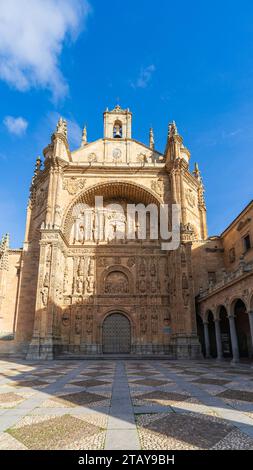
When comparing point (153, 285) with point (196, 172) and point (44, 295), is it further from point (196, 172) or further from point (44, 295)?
point (196, 172)

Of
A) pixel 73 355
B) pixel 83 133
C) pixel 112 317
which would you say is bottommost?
pixel 73 355

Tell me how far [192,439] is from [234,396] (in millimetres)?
3544

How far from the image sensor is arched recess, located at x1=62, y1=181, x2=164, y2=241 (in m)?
27.6

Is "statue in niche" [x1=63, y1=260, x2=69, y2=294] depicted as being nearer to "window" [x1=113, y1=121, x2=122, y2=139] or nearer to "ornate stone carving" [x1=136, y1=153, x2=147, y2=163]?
"ornate stone carving" [x1=136, y1=153, x2=147, y2=163]

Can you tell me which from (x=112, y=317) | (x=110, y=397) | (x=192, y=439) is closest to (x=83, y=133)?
(x=112, y=317)

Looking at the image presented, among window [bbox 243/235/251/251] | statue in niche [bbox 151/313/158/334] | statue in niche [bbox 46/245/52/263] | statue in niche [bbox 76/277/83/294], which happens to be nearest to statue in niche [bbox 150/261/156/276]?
statue in niche [bbox 151/313/158/334]

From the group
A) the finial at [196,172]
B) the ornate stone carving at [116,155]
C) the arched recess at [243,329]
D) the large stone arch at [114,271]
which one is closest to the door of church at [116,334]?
the large stone arch at [114,271]

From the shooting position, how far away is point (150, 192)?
92.4 ft

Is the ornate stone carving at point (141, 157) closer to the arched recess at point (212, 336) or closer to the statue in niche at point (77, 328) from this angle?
the arched recess at point (212, 336)

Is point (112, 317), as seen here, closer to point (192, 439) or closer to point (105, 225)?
point (105, 225)

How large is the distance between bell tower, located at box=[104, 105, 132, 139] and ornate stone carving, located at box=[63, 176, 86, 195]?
7137 millimetres

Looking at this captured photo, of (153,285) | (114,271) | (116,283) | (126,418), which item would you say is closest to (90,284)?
(116,283)

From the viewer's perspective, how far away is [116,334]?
83.1ft

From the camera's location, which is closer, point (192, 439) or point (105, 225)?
point (192, 439)
